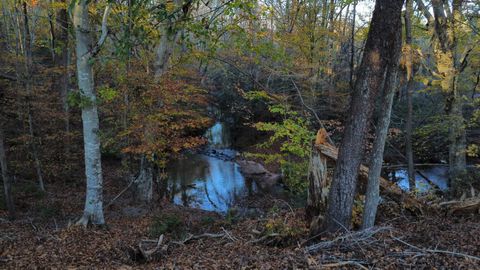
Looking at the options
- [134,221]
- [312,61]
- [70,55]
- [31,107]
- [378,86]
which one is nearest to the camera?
[378,86]

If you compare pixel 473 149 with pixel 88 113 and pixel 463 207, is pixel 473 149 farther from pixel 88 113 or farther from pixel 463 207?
pixel 88 113

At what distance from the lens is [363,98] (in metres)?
4.81

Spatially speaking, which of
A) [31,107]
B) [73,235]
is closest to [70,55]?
[31,107]

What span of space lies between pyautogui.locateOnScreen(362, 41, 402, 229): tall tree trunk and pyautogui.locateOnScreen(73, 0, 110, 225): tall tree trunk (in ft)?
17.4

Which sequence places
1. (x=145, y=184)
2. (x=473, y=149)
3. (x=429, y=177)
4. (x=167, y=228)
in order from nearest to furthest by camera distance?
(x=167, y=228)
(x=473, y=149)
(x=145, y=184)
(x=429, y=177)

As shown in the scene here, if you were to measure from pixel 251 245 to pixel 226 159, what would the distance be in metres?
16.5

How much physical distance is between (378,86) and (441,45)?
7512 millimetres

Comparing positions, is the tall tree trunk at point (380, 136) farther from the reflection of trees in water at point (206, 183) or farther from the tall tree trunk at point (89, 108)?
the reflection of trees in water at point (206, 183)

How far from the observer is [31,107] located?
1175cm

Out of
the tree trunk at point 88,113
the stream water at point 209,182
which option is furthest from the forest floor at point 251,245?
the stream water at point 209,182

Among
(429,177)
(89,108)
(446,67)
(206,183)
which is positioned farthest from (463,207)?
(206,183)

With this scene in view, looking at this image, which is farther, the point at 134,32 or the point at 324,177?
the point at 324,177

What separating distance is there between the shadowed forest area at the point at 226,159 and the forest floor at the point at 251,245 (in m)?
0.03

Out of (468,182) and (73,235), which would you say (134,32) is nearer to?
(73,235)
